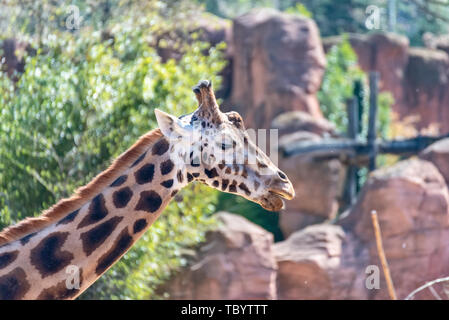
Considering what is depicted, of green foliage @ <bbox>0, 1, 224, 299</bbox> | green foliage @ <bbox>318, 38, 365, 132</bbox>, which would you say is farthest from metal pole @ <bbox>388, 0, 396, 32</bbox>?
green foliage @ <bbox>0, 1, 224, 299</bbox>

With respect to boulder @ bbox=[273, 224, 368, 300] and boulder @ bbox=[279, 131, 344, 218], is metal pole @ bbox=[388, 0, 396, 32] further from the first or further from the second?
boulder @ bbox=[273, 224, 368, 300]

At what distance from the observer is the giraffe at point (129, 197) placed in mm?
4750

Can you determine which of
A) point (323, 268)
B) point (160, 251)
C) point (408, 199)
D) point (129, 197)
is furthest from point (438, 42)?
point (129, 197)

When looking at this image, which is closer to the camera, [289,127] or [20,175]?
[20,175]

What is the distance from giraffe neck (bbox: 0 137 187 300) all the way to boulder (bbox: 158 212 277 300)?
23.3ft

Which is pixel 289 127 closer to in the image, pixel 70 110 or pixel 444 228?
pixel 444 228

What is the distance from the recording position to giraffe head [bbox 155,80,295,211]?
505cm

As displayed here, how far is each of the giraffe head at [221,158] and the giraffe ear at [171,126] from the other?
0.07ft

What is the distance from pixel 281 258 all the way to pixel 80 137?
4.64m

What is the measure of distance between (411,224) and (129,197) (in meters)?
8.23

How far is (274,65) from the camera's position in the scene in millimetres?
20188
